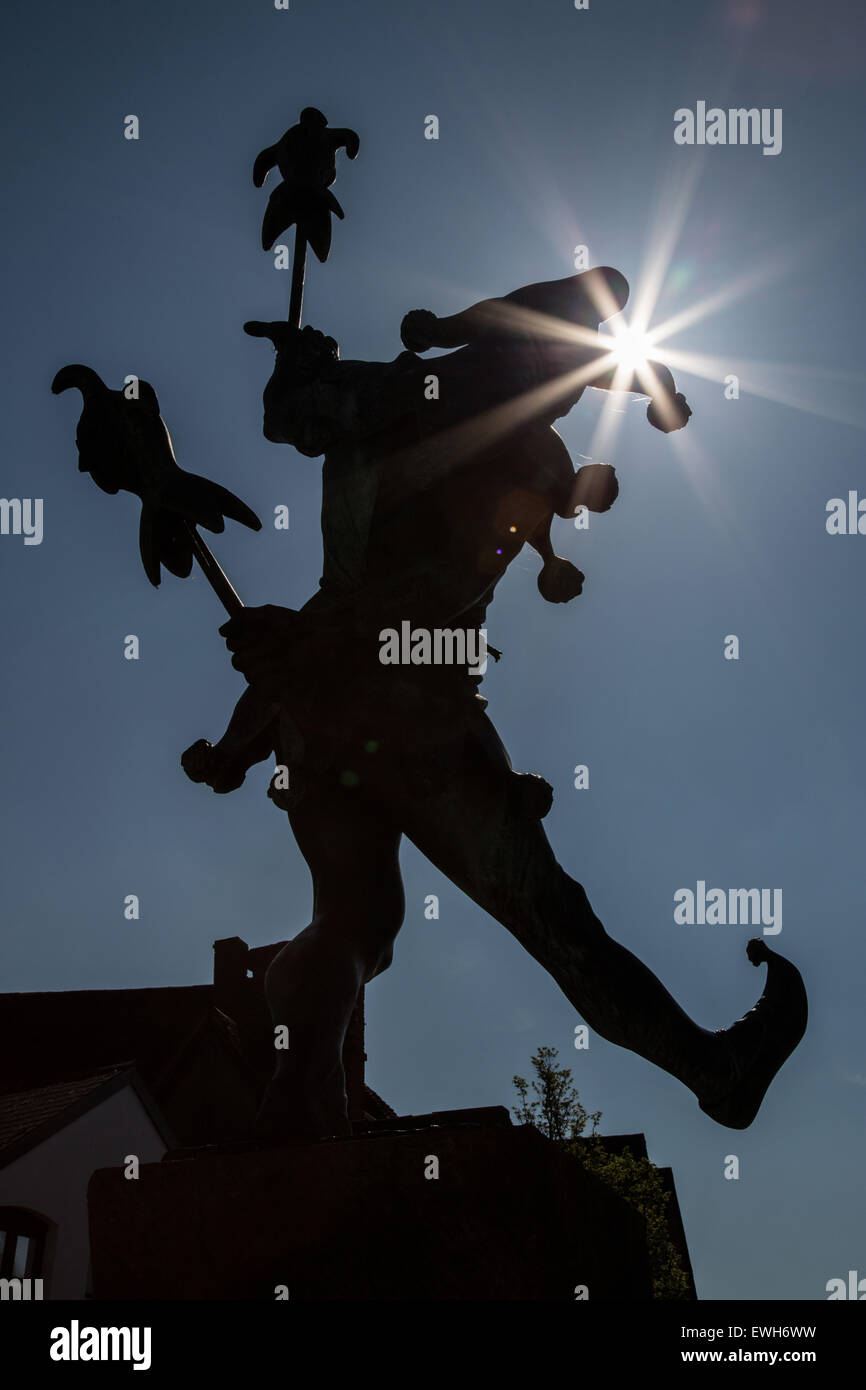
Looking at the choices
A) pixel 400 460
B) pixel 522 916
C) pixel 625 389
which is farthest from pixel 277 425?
pixel 522 916

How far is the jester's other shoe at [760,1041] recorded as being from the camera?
11.9 ft

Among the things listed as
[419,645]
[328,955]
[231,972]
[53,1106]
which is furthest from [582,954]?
[231,972]

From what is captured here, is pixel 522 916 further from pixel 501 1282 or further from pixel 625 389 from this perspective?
pixel 625 389

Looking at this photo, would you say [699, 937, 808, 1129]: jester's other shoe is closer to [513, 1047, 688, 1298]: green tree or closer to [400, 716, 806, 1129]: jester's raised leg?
[400, 716, 806, 1129]: jester's raised leg

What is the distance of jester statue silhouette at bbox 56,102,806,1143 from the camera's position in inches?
148

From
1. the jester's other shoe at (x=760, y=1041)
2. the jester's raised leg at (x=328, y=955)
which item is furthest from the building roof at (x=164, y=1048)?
the jester's other shoe at (x=760, y=1041)

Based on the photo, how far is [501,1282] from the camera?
10.0 ft

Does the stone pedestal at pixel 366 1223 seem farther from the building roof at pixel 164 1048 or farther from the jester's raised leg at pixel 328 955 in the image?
the building roof at pixel 164 1048

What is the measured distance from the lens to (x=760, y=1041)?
12.2ft

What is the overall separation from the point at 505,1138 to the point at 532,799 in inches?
42.8

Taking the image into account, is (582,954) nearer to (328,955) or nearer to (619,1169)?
(328,955)

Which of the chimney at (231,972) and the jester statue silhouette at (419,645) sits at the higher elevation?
the chimney at (231,972)

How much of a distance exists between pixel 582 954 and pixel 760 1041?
0.61 m

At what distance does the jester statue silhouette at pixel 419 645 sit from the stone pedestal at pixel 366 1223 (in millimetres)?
449
